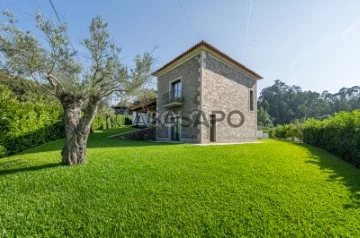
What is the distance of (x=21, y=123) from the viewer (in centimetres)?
849

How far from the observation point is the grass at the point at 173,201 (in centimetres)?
322

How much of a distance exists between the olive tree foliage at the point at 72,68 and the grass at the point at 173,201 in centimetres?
130

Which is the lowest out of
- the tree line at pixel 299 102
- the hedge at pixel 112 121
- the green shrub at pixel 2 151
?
the green shrub at pixel 2 151

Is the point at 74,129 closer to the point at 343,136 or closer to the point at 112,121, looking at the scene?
the point at 343,136

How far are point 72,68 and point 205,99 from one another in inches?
351

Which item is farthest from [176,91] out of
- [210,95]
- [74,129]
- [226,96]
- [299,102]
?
[299,102]

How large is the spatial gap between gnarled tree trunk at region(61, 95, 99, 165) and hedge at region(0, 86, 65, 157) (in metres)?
3.72

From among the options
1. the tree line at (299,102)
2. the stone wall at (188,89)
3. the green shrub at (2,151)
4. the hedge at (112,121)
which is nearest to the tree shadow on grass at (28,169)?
the green shrub at (2,151)

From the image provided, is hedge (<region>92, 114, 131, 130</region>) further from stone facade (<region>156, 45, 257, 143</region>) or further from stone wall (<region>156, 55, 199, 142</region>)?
stone wall (<region>156, 55, 199, 142</region>)

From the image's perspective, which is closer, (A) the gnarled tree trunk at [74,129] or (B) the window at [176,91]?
(A) the gnarled tree trunk at [74,129]

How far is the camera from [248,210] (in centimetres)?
369

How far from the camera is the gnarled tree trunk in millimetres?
5621

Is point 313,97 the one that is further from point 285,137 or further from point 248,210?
point 248,210

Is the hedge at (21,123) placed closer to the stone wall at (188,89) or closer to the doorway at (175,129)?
the doorway at (175,129)
